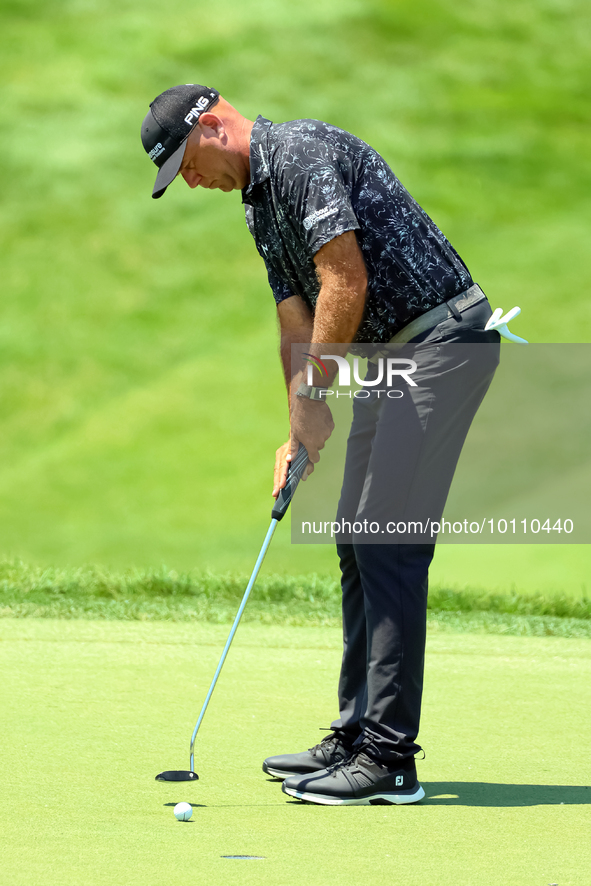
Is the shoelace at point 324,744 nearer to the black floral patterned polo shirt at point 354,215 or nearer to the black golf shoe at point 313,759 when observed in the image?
the black golf shoe at point 313,759

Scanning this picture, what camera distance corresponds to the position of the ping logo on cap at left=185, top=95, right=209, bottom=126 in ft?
6.70

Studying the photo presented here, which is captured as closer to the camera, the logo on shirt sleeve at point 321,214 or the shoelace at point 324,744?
the logo on shirt sleeve at point 321,214

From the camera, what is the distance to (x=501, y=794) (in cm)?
199

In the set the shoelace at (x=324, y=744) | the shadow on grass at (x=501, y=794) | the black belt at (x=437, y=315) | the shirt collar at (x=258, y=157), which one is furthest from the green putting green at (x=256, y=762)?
the shirt collar at (x=258, y=157)

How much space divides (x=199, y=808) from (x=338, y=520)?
2.09ft

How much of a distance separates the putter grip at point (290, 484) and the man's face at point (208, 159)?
526mm

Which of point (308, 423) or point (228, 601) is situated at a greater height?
point (308, 423)

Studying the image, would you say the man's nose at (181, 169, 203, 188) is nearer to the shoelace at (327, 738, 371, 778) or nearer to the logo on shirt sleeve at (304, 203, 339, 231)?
the logo on shirt sleeve at (304, 203, 339, 231)

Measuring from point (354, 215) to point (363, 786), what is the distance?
3.38 feet

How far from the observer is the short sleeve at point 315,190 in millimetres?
1952

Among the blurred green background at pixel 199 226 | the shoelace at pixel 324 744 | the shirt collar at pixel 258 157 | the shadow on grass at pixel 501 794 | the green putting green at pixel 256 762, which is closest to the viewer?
the green putting green at pixel 256 762

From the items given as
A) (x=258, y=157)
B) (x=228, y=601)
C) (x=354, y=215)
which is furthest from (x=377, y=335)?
(x=228, y=601)

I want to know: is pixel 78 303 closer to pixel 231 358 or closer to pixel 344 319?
pixel 231 358

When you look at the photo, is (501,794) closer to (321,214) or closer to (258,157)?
(321,214)
